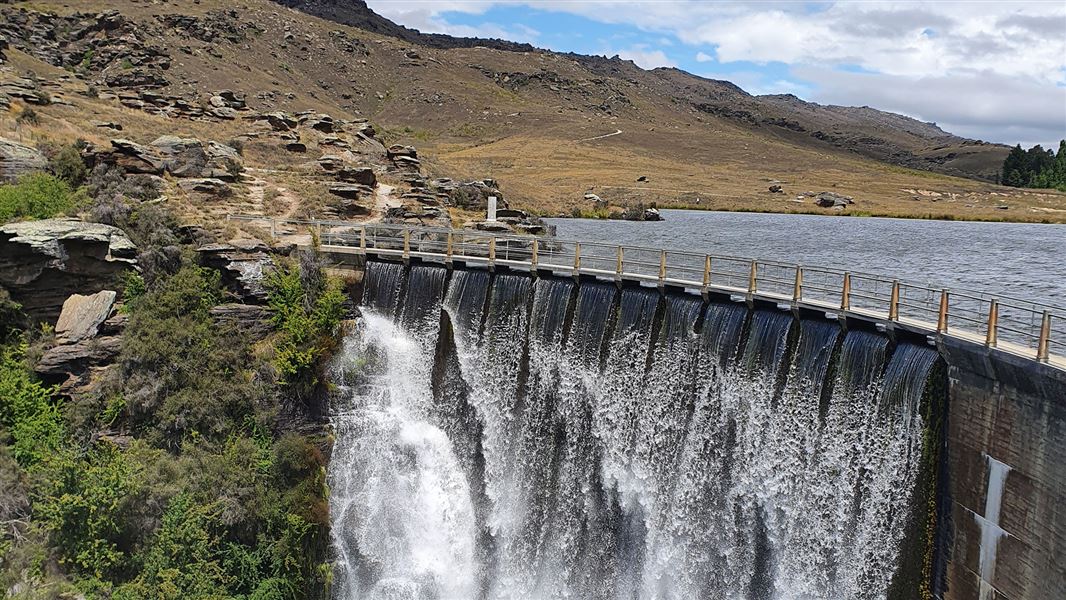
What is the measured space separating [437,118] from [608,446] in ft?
383

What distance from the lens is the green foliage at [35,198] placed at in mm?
26672

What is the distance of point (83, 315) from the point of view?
2411 cm

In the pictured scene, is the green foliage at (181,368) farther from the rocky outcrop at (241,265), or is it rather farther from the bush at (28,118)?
the bush at (28,118)

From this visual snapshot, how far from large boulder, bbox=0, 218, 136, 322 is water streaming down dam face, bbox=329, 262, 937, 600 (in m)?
7.99

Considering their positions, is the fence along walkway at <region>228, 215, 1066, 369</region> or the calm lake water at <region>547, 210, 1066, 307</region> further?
the calm lake water at <region>547, 210, 1066, 307</region>

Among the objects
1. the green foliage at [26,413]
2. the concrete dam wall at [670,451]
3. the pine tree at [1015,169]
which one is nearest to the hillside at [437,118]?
the pine tree at [1015,169]

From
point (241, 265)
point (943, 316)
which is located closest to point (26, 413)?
point (241, 265)

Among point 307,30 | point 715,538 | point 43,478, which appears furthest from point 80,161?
point 307,30

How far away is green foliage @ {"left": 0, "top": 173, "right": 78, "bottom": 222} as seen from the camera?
26.7m

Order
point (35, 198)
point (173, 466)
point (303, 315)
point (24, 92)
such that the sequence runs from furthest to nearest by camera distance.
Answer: point (24, 92), point (35, 198), point (303, 315), point (173, 466)

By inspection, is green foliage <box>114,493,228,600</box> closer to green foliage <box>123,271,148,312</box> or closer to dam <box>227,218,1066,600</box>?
dam <box>227,218,1066,600</box>

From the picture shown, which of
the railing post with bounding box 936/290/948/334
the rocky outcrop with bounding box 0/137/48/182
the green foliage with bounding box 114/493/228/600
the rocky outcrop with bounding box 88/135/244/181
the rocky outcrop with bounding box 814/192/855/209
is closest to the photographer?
the railing post with bounding box 936/290/948/334

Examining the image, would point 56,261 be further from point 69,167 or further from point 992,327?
point 992,327

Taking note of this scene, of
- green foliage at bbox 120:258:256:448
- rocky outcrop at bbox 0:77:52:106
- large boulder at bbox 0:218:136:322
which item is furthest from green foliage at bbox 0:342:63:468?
rocky outcrop at bbox 0:77:52:106
